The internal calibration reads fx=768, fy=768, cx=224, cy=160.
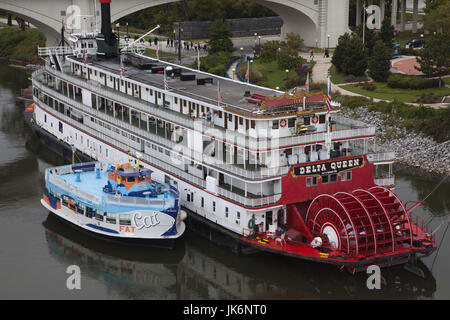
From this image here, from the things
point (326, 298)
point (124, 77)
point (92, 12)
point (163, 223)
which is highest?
point (92, 12)

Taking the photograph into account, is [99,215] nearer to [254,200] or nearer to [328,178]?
[254,200]

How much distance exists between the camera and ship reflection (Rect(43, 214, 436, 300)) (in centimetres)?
3750

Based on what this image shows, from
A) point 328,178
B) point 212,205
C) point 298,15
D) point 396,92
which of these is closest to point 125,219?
point 212,205

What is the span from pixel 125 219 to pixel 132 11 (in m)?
51.4

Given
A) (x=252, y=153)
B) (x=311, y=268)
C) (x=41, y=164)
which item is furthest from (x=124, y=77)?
(x=311, y=268)

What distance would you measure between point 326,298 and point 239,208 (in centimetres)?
653

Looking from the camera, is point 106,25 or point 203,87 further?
point 106,25

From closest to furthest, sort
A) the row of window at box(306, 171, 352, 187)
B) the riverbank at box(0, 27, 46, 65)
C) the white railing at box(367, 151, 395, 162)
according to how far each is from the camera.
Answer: the row of window at box(306, 171, 352, 187), the white railing at box(367, 151, 395, 162), the riverbank at box(0, 27, 46, 65)

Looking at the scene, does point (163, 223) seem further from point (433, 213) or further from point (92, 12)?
point (92, 12)

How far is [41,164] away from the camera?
5859 cm

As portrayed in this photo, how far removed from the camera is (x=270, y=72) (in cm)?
8231

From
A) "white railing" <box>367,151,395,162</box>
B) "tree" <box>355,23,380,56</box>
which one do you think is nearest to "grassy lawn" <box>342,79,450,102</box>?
"tree" <box>355,23,380,56</box>

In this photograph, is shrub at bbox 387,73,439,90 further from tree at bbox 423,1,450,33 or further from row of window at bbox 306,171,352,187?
row of window at bbox 306,171,352,187

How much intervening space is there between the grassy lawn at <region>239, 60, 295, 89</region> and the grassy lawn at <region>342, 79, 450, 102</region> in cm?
821
